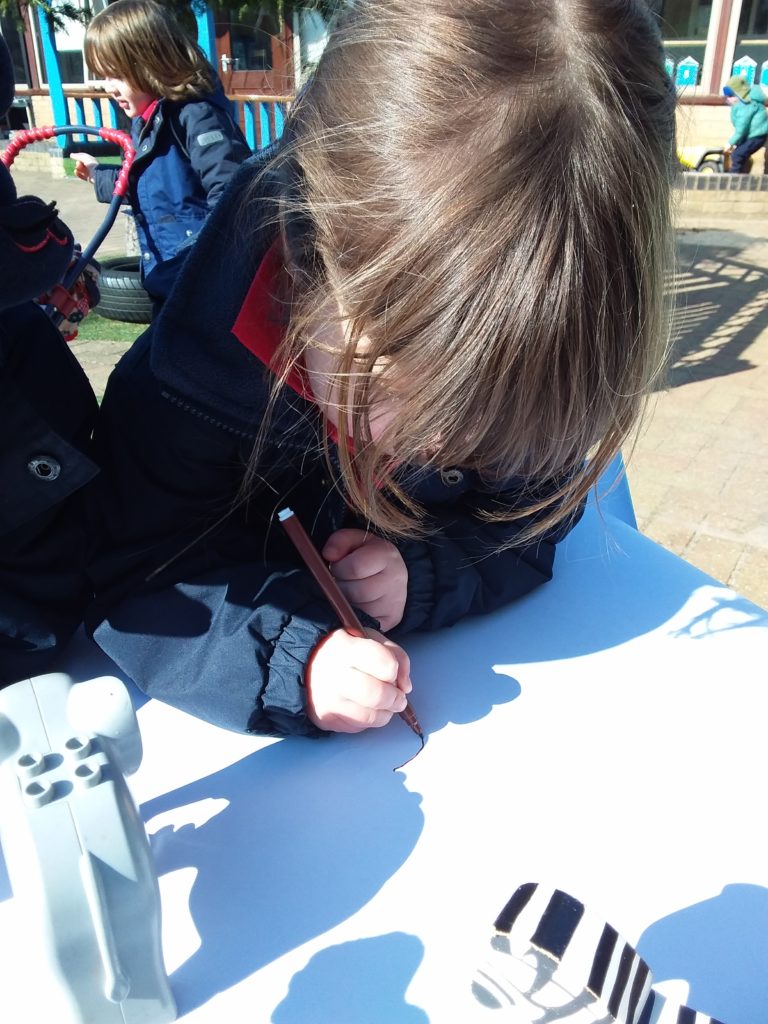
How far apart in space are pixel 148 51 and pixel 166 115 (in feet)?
0.54

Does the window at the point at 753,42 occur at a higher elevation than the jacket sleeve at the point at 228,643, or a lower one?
higher

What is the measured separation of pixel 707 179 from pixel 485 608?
264 inches

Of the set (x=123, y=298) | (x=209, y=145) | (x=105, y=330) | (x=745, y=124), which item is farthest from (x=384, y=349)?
(x=745, y=124)

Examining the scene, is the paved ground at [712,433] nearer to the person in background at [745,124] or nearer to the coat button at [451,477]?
the coat button at [451,477]

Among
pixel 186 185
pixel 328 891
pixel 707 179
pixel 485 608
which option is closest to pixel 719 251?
pixel 707 179

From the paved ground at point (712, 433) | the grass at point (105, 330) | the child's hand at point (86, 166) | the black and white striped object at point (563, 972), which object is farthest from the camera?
the grass at point (105, 330)

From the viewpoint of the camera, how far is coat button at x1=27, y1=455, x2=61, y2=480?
1.98ft

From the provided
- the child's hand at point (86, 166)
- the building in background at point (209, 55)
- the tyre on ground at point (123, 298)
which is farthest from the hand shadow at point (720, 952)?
the tyre on ground at point (123, 298)

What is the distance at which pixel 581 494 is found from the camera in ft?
2.23

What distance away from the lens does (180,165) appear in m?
2.52

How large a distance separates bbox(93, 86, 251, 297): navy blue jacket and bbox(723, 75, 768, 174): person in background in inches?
223

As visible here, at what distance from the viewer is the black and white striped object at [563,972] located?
1.33 ft

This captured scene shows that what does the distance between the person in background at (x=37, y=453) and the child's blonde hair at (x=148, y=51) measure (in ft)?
6.80

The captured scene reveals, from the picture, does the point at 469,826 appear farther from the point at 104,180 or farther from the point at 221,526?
the point at 104,180
